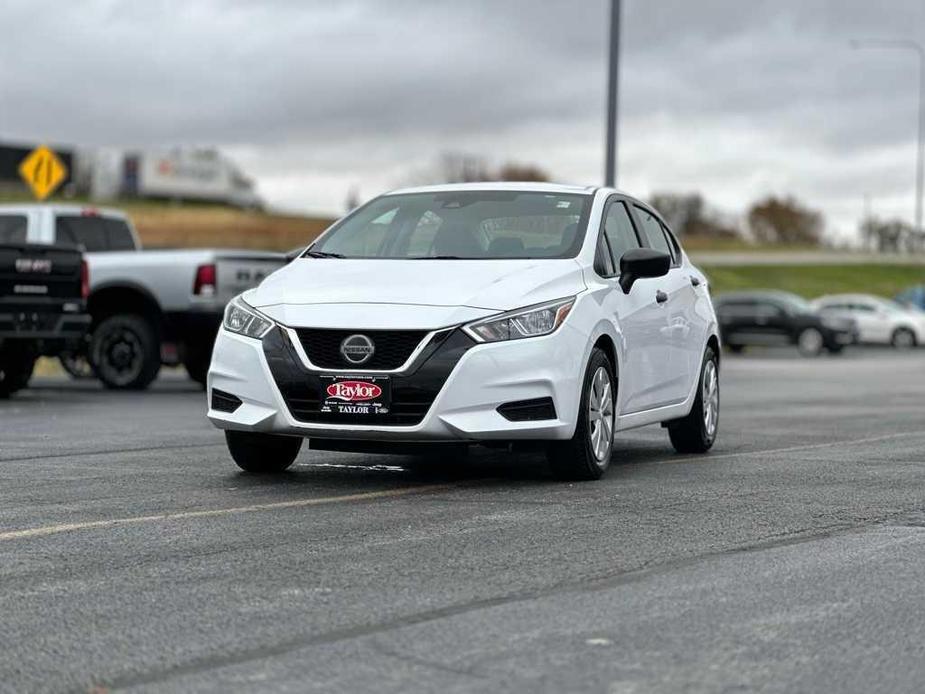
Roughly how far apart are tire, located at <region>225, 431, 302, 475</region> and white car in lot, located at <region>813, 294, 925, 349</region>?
4305 cm

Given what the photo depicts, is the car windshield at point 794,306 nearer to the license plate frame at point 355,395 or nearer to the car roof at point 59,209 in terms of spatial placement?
the car roof at point 59,209

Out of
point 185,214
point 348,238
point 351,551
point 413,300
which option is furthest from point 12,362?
point 185,214

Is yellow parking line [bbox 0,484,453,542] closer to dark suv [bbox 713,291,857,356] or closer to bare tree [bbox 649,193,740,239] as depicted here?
dark suv [bbox 713,291,857,356]

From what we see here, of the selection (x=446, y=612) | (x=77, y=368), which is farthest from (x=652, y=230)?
(x=77, y=368)

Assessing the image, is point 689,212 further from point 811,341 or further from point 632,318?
point 632,318

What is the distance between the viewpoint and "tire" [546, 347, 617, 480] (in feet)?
31.2

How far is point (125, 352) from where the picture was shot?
19891mm

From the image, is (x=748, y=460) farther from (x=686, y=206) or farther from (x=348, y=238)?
(x=686, y=206)

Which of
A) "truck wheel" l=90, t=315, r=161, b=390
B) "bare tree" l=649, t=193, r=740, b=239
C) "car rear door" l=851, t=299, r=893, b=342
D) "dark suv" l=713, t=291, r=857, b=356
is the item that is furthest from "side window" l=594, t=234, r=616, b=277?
"bare tree" l=649, t=193, r=740, b=239

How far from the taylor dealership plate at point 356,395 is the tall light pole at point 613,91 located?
18.3 m

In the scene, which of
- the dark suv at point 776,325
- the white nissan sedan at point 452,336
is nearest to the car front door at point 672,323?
the white nissan sedan at point 452,336

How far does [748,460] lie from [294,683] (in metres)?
6.93

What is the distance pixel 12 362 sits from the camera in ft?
60.2

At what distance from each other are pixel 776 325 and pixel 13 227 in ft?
89.9
